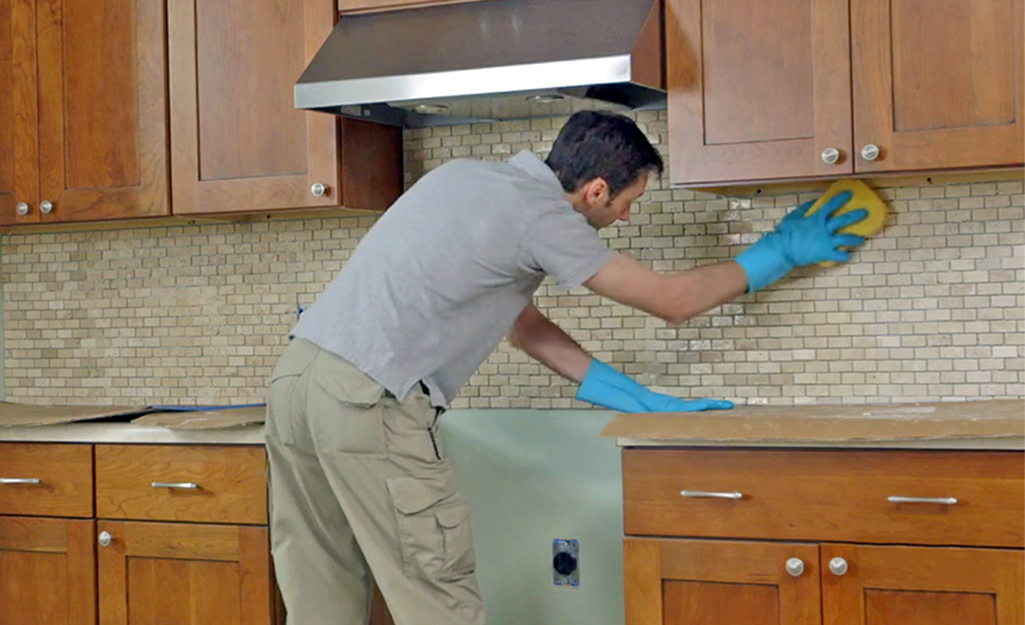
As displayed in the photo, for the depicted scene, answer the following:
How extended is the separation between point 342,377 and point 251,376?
1.03m

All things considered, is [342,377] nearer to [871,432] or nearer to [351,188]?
[351,188]

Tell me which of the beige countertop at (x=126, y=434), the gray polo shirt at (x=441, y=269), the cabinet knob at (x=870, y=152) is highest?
the cabinet knob at (x=870, y=152)

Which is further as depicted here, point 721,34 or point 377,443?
point 721,34

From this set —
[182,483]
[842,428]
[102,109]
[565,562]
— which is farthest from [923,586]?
[102,109]

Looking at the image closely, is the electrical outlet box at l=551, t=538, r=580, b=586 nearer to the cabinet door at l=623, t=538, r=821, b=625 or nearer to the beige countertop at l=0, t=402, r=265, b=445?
the cabinet door at l=623, t=538, r=821, b=625

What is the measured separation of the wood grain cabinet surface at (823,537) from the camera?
215cm

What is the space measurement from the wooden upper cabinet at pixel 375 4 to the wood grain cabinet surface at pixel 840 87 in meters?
0.56

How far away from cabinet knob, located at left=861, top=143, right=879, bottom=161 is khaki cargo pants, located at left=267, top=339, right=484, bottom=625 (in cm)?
97

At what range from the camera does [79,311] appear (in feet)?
11.2

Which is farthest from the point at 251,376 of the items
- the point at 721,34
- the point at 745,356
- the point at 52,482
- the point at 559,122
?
the point at 721,34

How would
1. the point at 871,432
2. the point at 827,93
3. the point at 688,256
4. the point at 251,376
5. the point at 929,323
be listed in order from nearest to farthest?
the point at 871,432 → the point at 827,93 → the point at 929,323 → the point at 688,256 → the point at 251,376

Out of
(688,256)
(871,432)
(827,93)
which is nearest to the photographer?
(871,432)

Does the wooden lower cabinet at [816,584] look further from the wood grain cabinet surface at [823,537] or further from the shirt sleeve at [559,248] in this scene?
the shirt sleeve at [559,248]

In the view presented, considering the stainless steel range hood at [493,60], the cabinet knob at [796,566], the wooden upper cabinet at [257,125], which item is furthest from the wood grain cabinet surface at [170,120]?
the cabinet knob at [796,566]
